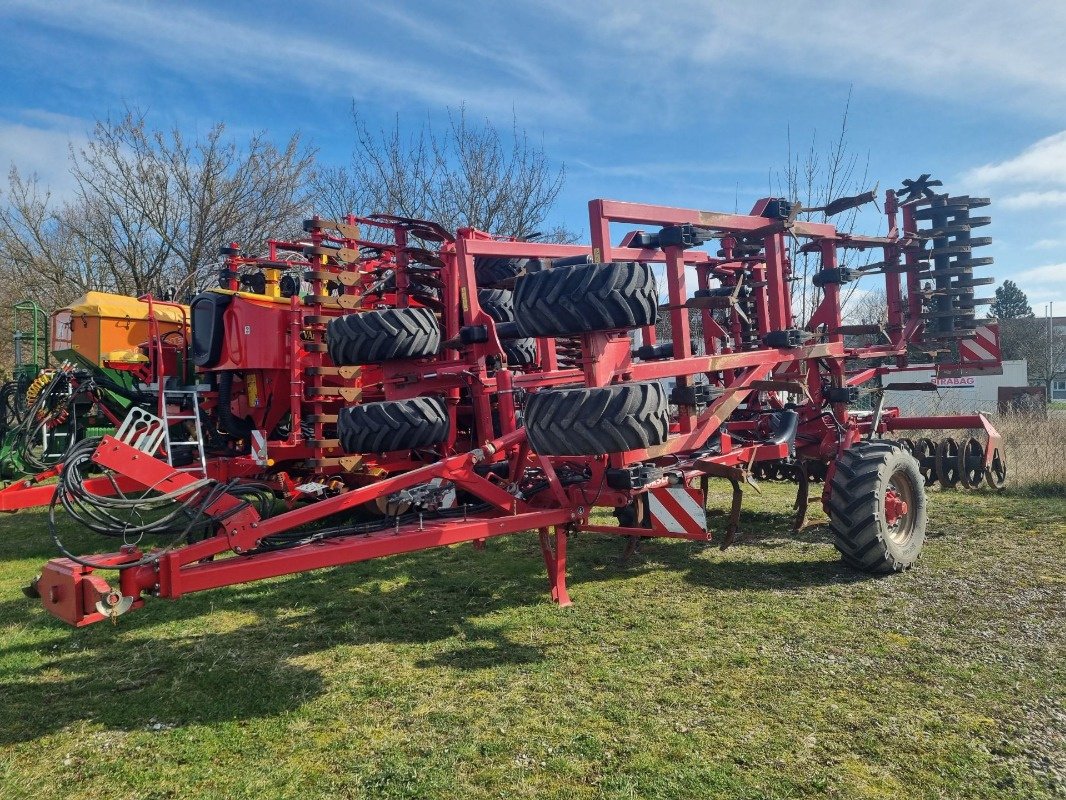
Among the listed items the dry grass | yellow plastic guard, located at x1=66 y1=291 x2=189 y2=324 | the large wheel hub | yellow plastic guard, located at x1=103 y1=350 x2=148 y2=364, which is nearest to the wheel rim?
the large wheel hub

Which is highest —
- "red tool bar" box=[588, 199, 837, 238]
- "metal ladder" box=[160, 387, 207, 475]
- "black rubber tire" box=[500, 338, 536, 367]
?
"red tool bar" box=[588, 199, 837, 238]

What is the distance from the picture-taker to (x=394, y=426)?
5594mm

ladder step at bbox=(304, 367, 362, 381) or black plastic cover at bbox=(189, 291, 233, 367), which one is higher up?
black plastic cover at bbox=(189, 291, 233, 367)

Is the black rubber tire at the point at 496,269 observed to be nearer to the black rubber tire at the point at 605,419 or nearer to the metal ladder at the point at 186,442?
the metal ladder at the point at 186,442

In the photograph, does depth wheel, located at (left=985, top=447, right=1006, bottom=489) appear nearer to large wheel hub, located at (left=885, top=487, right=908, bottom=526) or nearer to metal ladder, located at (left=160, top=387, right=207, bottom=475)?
large wheel hub, located at (left=885, top=487, right=908, bottom=526)

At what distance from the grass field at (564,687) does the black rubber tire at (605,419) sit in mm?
1182

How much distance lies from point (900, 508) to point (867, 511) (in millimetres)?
663

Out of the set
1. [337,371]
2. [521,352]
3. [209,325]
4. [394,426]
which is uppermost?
[209,325]

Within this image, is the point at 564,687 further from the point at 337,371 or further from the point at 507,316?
the point at 507,316

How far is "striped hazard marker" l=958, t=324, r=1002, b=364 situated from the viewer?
788cm

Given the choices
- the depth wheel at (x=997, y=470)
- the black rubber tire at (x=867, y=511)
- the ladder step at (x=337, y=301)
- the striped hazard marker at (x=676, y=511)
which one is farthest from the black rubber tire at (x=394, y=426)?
the depth wheel at (x=997, y=470)

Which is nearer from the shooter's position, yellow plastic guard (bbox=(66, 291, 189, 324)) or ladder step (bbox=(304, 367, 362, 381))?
ladder step (bbox=(304, 367, 362, 381))

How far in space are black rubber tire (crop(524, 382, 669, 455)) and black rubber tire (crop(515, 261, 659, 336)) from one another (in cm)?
38

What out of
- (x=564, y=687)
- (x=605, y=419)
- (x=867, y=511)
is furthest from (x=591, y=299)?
(x=867, y=511)
